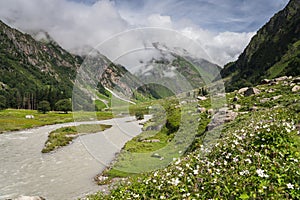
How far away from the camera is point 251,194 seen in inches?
189

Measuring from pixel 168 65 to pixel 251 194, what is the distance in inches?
531

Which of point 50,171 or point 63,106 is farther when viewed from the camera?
point 63,106

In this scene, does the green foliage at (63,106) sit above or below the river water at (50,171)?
above

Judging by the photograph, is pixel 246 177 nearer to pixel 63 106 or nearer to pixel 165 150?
pixel 165 150

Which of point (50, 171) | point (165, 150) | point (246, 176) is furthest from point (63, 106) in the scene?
point (246, 176)

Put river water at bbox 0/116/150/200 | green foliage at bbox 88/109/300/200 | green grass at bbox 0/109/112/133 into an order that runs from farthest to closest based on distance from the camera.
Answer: green grass at bbox 0/109/112/133, river water at bbox 0/116/150/200, green foliage at bbox 88/109/300/200

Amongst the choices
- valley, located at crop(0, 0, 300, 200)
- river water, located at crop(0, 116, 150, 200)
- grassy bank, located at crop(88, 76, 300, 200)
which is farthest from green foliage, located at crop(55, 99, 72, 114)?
grassy bank, located at crop(88, 76, 300, 200)

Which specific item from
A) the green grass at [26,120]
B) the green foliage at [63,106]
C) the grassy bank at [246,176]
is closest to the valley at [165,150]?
the grassy bank at [246,176]

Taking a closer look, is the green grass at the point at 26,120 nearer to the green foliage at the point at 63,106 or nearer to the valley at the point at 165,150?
the valley at the point at 165,150

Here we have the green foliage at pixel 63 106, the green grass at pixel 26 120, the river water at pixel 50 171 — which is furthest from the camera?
the green foliage at pixel 63 106

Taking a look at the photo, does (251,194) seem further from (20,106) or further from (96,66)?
(20,106)

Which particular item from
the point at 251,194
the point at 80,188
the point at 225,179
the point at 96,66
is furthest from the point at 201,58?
→ the point at 80,188

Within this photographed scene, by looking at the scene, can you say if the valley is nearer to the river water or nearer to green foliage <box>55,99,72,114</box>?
the river water

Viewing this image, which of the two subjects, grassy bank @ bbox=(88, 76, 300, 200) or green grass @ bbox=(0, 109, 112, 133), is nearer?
grassy bank @ bbox=(88, 76, 300, 200)
